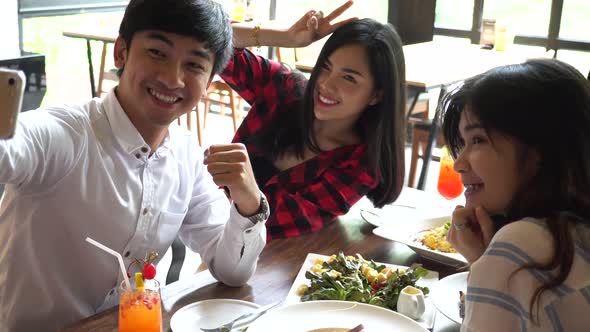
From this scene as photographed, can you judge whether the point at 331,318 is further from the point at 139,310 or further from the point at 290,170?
the point at 290,170

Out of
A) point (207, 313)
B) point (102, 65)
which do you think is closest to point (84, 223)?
point (207, 313)

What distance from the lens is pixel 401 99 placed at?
2.21 meters

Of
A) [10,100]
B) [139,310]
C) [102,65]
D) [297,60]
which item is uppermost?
[10,100]

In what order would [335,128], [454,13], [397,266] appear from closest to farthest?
[397,266], [335,128], [454,13]

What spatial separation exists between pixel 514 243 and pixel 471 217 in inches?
11.3

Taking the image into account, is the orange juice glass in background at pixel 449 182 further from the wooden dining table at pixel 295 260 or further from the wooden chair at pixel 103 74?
the wooden chair at pixel 103 74

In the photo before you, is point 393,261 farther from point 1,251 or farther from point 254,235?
point 1,251

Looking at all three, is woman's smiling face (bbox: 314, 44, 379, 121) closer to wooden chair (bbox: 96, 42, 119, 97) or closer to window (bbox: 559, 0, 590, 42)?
wooden chair (bbox: 96, 42, 119, 97)

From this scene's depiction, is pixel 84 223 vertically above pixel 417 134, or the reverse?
pixel 84 223

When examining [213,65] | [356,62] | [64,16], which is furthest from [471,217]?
[64,16]

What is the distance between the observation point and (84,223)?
156 centimetres

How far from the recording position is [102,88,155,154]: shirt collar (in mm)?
1581

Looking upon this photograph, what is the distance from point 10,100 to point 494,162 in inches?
29.8

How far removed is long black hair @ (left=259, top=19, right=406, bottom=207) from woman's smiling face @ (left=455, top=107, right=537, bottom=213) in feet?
3.11
